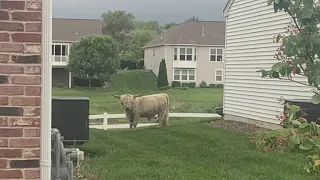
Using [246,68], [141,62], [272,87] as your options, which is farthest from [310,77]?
[141,62]

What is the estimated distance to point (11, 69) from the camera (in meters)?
3.94

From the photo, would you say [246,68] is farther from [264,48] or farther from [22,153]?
[22,153]

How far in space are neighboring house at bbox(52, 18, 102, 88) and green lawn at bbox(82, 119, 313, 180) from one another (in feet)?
133

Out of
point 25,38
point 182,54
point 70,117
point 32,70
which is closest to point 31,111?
point 32,70

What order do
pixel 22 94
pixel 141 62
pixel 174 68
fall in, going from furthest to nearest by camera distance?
pixel 141 62 < pixel 174 68 < pixel 22 94

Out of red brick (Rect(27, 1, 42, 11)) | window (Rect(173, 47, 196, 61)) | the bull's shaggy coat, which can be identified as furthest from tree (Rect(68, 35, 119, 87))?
red brick (Rect(27, 1, 42, 11))

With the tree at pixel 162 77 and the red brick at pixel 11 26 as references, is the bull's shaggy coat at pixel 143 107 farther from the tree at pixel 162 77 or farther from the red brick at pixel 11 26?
the tree at pixel 162 77

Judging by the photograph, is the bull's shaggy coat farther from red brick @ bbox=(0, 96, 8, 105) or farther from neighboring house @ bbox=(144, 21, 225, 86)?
neighboring house @ bbox=(144, 21, 225, 86)

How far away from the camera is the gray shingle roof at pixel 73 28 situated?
59.1m

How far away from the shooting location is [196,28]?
62.0 meters

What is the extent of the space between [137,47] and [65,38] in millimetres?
25017

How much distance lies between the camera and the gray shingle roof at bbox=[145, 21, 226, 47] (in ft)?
194

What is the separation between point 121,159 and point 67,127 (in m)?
1.29

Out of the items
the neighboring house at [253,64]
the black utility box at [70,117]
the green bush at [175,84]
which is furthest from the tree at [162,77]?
the black utility box at [70,117]
